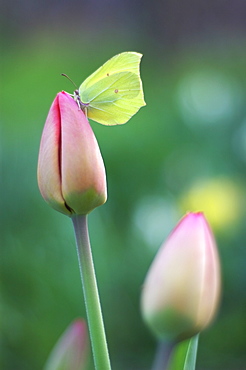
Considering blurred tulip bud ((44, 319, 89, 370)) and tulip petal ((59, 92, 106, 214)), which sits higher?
tulip petal ((59, 92, 106, 214))

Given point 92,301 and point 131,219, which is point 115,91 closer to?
point 92,301

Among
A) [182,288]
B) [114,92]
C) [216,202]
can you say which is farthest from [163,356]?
[216,202]

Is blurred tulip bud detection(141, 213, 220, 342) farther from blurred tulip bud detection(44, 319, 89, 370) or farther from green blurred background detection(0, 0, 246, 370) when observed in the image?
green blurred background detection(0, 0, 246, 370)

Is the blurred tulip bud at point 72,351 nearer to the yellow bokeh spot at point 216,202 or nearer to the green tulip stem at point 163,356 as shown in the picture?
the green tulip stem at point 163,356

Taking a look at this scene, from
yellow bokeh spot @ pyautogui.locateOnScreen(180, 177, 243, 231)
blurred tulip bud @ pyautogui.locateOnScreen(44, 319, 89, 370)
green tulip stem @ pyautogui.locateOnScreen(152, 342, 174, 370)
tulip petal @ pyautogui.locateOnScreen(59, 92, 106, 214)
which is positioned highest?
yellow bokeh spot @ pyautogui.locateOnScreen(180, 177, 243, 231)

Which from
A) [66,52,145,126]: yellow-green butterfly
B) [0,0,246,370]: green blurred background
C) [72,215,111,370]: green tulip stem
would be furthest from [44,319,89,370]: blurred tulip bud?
[0,0,246,370]: green blurred background

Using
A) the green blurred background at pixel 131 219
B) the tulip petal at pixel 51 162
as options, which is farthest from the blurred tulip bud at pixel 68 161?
the green blurred background at pixel 131 219
